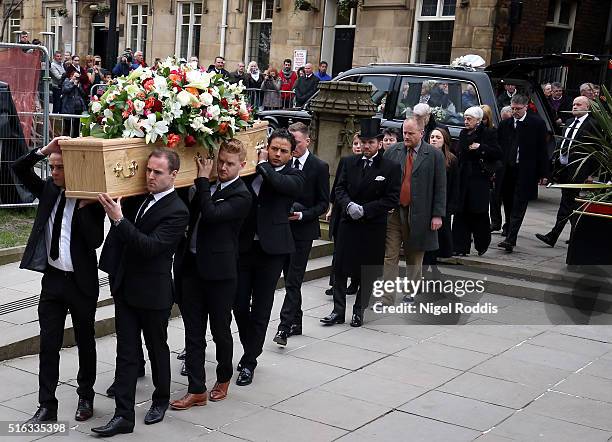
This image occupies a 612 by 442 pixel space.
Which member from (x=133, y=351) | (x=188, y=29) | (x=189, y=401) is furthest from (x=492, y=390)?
(x=188, y=29)

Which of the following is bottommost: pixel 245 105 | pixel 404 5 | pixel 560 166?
pixel 560 166

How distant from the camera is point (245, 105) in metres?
6.31

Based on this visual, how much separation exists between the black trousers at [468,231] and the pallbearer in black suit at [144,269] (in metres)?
5.61

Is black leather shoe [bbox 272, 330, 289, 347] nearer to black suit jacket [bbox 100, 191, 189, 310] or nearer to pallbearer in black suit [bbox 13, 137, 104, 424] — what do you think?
black suit jacket [bbox 100, 191, 189, 310]

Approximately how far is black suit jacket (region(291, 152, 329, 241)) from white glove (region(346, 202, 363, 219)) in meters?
0.46

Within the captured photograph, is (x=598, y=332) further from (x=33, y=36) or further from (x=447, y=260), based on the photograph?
(x=33, y=36)

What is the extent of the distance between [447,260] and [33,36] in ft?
101

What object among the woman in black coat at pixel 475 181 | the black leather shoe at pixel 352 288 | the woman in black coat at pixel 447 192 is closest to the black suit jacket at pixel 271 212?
the black leather shoe at pixel 352 288

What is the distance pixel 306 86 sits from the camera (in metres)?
20.6

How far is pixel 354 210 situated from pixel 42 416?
3652 mm

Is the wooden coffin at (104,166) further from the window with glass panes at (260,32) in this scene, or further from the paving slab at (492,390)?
the window with glass panes at (260,32)

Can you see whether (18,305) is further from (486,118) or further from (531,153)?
(531,153)

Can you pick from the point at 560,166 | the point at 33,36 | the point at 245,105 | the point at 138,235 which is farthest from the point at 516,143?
the point at 33,36

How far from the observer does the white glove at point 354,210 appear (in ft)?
27.3
